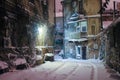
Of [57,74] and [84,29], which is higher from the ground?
[84,29]

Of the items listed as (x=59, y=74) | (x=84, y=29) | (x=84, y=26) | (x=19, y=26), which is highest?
(x=84, y=26)

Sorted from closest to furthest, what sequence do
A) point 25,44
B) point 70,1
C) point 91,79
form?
point 91,79 < point 25,44 < point 70,1

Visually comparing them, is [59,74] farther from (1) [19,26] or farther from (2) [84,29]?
(2) [84,29]

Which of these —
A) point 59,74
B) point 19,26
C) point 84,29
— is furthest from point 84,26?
point 59,74

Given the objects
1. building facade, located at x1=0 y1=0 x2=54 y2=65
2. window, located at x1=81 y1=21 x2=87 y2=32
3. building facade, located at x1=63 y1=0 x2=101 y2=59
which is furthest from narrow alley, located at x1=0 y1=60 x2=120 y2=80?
window, located at x1=81 y1=21 x2=87 y2=32

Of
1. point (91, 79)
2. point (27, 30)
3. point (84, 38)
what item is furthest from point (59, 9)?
point (91, 79)

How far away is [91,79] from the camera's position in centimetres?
1424

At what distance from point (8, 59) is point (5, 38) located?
4.93 feet

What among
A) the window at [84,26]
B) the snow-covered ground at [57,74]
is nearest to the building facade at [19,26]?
the snow-covered ground at [57,74]

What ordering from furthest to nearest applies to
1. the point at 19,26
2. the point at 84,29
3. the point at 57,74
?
the point at 84,29 < the point at 19,26 < the point at 57,74

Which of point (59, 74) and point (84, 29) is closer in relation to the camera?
point (59, 74)

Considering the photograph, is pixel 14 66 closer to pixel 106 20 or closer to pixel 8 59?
pixel 8 59

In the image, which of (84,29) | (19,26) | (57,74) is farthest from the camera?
(84,29)

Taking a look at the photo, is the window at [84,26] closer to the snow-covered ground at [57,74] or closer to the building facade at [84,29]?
the building facade at [84,29]
